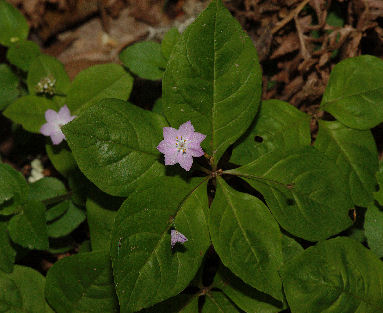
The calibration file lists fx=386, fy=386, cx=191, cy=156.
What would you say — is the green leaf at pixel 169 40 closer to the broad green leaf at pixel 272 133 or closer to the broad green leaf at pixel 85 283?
the broad green leaf at pixel 272 133

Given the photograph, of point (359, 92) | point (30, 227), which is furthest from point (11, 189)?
point (359, 92)

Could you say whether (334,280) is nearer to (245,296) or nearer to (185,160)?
(245,296)

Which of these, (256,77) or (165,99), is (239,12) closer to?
(256,77)

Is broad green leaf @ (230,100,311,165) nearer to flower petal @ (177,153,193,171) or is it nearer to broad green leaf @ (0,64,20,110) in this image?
flower petal @ (177,153,193,171)

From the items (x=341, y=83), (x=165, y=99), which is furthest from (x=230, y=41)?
(x=341, y=83)

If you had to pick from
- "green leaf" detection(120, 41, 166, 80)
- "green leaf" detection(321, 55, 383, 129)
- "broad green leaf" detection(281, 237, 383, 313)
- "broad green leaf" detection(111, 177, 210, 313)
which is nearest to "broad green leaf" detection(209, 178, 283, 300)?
"broad green leaf" detection(111, 177, 210, 313)

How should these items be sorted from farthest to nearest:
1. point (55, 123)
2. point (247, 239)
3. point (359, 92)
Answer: point (55, 123), point (359, 92), point (247, 239)
